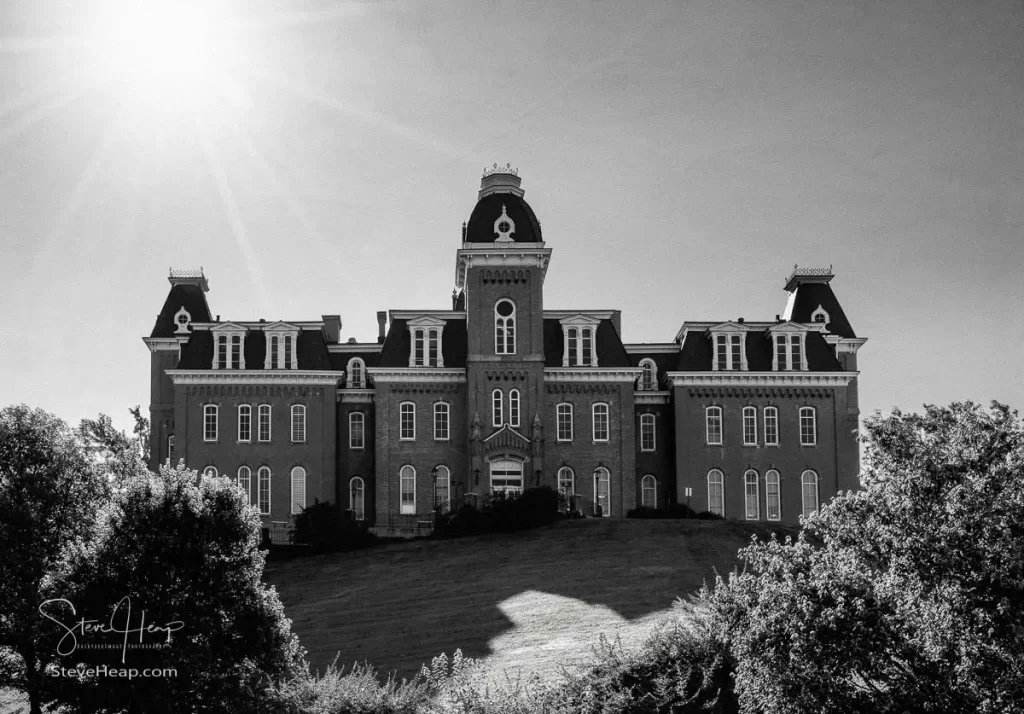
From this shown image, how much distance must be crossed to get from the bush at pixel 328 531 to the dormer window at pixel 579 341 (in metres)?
13.7

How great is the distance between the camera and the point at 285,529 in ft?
197

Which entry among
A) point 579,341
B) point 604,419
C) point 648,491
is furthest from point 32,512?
point 648,491

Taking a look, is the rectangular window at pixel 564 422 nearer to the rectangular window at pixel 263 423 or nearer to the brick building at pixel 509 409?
the brick building at pixel 509 409

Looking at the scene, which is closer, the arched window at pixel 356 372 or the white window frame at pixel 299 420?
the white window frame at pixel 299 420

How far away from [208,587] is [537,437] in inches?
1321

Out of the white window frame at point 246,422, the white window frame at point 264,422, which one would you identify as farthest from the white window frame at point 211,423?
the white window frame at point 264,422

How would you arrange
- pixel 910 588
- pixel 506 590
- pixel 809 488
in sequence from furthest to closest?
pixel 809 488
pixel 506 590
pixel 910 588

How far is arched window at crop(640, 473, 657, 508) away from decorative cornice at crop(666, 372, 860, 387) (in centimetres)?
521

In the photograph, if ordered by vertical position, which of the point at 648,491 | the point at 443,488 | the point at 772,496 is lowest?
the point at 772,496

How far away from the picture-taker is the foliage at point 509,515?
53031 millimetres

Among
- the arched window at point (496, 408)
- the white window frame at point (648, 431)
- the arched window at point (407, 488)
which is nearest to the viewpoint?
the arched window at point (496, 408)

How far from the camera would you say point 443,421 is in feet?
203

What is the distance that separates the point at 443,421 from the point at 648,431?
35.1 feet

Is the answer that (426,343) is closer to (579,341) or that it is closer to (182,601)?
(579,341)
